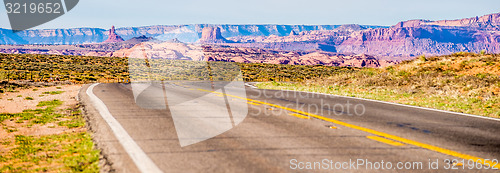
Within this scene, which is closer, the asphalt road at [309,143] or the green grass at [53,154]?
the asphalt road at [309,143]

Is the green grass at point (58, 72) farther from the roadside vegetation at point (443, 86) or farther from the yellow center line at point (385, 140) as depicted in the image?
the yellow center line at point (385, 140)

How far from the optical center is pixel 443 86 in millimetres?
14867

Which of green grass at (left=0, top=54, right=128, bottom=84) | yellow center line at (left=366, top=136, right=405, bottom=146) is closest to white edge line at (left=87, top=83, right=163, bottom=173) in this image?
yellow center line at (left=366, top=136, right=405, bottom=146)

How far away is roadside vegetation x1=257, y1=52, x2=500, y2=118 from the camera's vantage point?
1058 centimetres

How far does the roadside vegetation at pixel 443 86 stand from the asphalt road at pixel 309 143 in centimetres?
311

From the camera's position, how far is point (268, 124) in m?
7.10

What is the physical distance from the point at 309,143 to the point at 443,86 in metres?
12.8

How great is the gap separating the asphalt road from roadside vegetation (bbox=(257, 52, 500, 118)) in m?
3.11

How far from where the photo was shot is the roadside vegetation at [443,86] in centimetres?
1058

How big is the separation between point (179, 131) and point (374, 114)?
17.6 ft

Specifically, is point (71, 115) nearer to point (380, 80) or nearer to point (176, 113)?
point (176, 113)

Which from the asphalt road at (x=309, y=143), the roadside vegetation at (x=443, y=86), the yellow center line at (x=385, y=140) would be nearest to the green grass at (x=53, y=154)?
the asphalt road at (x=309, y=143)

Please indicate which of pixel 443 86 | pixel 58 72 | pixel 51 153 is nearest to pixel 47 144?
pixel 51 153

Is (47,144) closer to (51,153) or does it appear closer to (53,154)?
(51,153)
